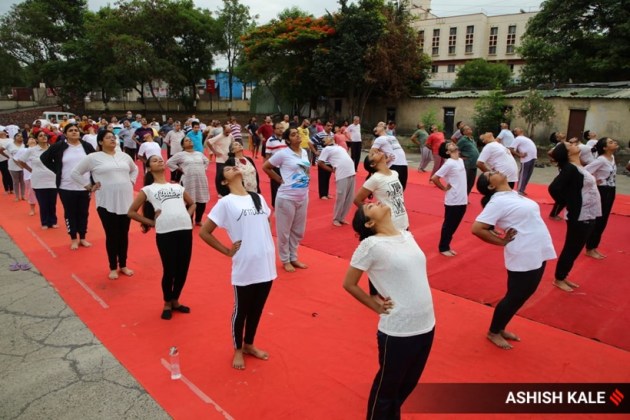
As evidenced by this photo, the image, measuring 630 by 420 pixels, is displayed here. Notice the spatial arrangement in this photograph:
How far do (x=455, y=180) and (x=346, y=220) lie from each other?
275cm

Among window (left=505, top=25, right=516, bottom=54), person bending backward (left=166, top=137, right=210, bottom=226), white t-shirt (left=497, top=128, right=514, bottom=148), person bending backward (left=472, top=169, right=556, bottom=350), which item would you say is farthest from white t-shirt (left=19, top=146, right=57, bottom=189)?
window (left=505, top=25, right=516, bottom=54)

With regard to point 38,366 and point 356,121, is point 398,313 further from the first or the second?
point 356,121

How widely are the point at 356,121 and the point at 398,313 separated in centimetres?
1198

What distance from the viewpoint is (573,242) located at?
17.4 ft

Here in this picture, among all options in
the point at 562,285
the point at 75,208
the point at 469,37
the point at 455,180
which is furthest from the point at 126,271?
the point at 469,37

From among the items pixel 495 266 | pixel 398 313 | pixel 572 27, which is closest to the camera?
pixel 398 313

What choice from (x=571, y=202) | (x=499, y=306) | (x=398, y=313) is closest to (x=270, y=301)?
(x=499, y=306)

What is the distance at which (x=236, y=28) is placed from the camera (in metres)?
37.7

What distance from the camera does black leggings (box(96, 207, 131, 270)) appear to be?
559 cm

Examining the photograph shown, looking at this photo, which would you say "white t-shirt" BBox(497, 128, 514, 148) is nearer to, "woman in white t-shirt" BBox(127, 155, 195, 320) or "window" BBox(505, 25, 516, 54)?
"woman in white t-shirt" BBox(127, 155, 195, 320)

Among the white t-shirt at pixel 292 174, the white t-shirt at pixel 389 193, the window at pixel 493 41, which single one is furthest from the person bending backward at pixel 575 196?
the window at pixel 493 41

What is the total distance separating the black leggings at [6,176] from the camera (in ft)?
36.6

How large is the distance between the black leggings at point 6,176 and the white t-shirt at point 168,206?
8780 mm

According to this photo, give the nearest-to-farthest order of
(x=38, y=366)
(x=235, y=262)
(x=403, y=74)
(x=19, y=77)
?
(x=235, y=262) < (x=38, y=366) < (x=403, y=74) < (x=19, y=77)
